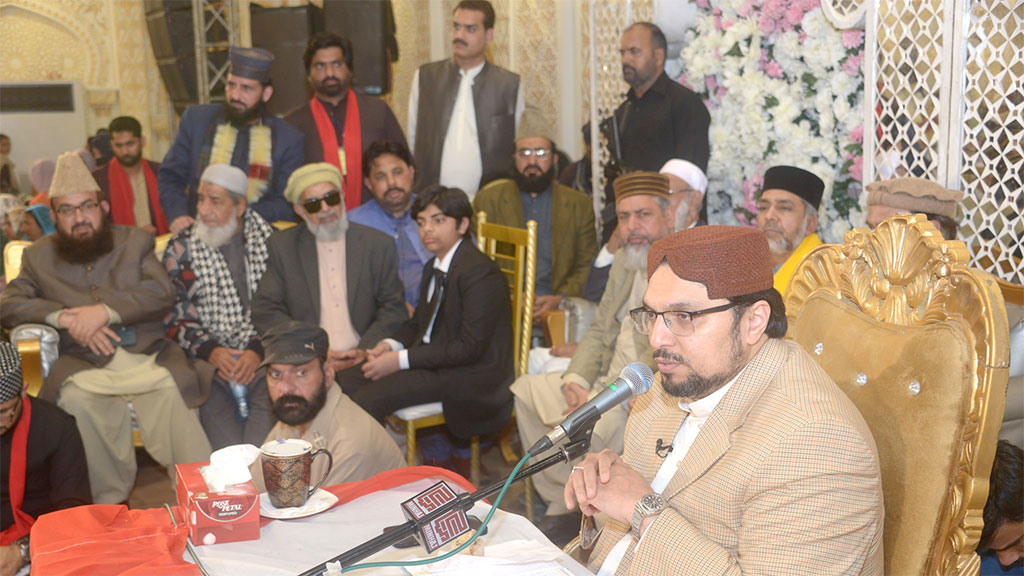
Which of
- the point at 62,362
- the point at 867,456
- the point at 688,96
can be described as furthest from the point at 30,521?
the point at 688,96

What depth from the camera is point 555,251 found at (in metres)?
5.23

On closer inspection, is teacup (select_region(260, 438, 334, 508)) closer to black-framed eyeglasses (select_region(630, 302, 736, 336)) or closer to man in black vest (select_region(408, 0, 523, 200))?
black-framed eyeglasses (select_region(630, 302, 736, 336))

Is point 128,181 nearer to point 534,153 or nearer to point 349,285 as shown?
point 349,285

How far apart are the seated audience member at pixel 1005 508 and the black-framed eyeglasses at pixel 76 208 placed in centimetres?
388

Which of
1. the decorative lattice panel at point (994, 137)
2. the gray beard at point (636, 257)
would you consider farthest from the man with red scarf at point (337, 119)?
the decorative lattice panel at point (994, 137)

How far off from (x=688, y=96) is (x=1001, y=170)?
170 centimetres

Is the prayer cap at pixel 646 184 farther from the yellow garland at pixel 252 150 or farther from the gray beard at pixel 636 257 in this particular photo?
the yellow garland at pixel 252 150

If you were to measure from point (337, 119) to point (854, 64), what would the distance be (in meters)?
2.93

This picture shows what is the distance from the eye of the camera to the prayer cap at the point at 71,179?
4445mm

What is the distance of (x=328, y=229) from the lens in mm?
4711

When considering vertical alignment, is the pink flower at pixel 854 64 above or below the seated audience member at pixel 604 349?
above

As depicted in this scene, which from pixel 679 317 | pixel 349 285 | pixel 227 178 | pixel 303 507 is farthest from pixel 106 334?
pixel 679 317

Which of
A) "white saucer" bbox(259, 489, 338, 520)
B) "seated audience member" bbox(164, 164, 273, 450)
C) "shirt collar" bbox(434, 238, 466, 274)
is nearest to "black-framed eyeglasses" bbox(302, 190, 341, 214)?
"seated audience member" bbox(164, 164, 273, 450)

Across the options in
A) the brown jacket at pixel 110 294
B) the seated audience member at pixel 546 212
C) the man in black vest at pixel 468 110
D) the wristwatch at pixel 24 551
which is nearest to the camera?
the wristwatch at pixel 24 551
